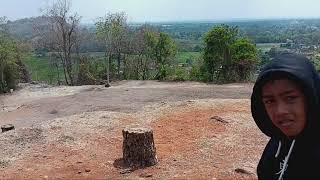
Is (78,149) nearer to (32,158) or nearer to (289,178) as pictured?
(32,158)

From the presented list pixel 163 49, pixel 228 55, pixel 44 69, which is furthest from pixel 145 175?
pixel 44 69

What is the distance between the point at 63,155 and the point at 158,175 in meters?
2.35

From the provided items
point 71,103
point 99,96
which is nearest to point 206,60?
point 99,96

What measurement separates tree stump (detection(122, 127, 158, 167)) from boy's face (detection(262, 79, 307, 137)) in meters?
6.14

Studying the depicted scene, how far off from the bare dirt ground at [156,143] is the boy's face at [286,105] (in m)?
5.51

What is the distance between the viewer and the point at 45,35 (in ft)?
116

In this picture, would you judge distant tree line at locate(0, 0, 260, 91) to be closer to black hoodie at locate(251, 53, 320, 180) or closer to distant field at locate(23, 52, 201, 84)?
distant field at locate(23, 52, 201, 84)

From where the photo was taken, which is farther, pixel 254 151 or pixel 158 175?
pixel 254 151

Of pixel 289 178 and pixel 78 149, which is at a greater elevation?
pixel 289 178

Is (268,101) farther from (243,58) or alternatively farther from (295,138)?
(243,58)

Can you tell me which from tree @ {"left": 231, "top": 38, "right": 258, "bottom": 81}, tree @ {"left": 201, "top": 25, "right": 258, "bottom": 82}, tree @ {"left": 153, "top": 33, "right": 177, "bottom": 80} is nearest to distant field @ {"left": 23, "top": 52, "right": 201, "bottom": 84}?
tree @ {"left": 153, "top": 33, "right": 177, "bottom": 80}

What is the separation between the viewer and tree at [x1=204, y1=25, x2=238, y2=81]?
75.8ft

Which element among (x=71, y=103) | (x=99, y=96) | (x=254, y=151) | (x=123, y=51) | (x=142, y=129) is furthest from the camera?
(x=123, y=51)

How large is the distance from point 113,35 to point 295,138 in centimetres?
2669
